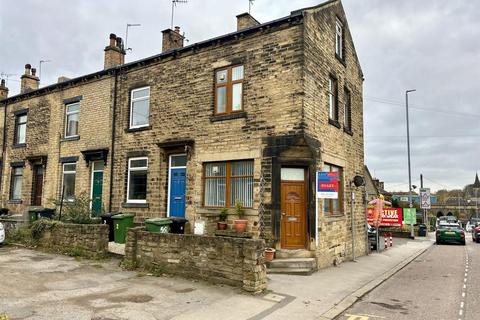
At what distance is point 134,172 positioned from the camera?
1580 centimetres

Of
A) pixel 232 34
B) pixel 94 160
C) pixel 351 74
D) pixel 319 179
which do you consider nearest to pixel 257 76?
pixel 232 34

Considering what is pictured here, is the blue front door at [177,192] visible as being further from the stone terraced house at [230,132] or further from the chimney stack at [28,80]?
the chimney stack at [28,80]

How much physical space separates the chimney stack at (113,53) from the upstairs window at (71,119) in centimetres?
247

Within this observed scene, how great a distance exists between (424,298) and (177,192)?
8685 millimetres

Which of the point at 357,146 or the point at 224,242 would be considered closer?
the point at 224,242

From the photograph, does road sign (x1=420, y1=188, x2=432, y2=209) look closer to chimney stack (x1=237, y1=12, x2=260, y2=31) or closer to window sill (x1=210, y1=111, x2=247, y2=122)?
chimney stack (x1=237, y1=12, x2=260, y2=31)

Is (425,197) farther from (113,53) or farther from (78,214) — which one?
(78,214)

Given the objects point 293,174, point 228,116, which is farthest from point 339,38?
point 293,174

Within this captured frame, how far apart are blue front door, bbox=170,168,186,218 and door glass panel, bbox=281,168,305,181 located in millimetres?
4023

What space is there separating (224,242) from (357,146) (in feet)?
31.8

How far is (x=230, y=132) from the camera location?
42.8ft

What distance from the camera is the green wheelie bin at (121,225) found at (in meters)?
13.7

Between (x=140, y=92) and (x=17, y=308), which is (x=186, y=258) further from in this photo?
(x=140, y=92)

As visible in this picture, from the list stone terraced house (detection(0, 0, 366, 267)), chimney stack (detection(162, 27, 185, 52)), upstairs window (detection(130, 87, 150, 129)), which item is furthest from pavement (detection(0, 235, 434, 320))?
chimney stack (detection(162, 27, 185, 52))
